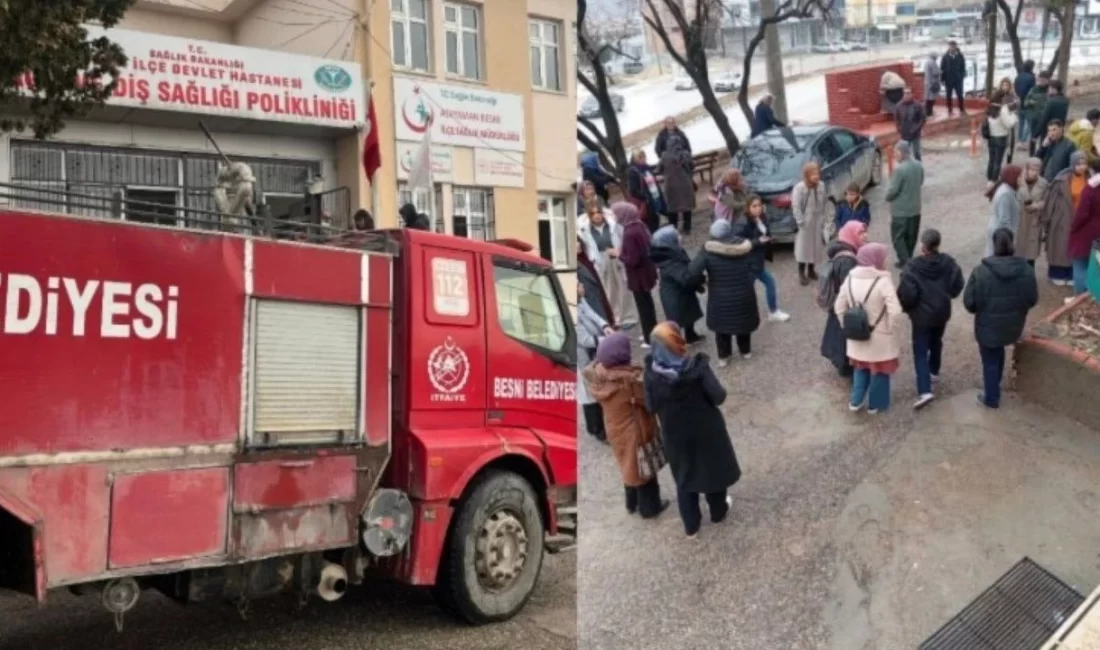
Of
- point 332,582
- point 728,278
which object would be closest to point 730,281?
point 728,278

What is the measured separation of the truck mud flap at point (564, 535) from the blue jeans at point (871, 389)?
62 centimetres

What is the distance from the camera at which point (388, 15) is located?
2176 mm

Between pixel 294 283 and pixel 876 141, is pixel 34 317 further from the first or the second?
pixel 876 141

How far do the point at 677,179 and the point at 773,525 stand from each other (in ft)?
1.97

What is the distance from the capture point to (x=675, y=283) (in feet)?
6.02

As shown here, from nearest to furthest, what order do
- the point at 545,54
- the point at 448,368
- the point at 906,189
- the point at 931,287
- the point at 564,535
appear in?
1. the point at 545,54
2. the point at 906,189
3. the point at 931,287
4. the point at 564,535
5. the point at 448,368

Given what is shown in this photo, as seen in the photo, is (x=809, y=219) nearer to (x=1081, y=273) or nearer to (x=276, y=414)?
(x=1081, y=273)

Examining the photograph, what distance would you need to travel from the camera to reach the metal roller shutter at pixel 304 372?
233 centimetres

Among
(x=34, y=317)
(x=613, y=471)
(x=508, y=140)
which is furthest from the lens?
(x=34, y=317)

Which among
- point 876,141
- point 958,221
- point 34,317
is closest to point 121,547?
point 34,317

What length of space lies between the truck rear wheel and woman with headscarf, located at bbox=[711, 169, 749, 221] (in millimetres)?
1003

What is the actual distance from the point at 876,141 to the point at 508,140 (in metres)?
0.76

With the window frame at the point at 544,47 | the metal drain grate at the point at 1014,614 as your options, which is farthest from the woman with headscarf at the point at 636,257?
the metal drain grate at the point at 1014,614

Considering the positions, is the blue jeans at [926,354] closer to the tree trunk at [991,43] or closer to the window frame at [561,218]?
the tree trunk at [991,43]
